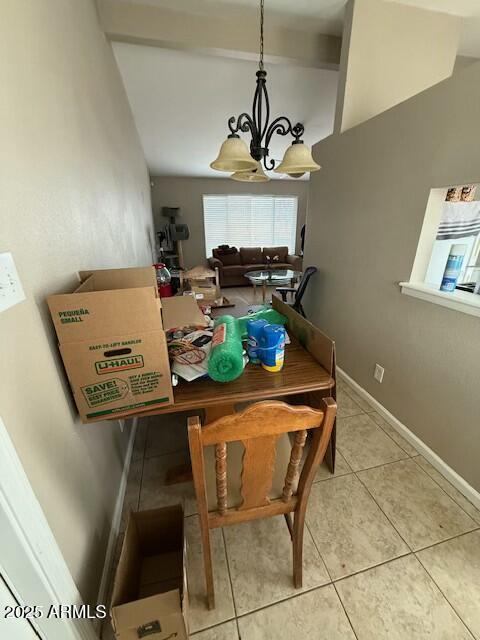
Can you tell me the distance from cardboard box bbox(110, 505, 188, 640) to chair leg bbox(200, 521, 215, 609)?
0.09m

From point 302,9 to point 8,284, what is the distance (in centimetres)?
264

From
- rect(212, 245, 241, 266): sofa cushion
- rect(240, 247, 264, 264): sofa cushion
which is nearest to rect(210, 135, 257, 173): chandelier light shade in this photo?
rect(212, 245, 241, 266): sofa cushion

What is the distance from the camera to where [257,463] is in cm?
80

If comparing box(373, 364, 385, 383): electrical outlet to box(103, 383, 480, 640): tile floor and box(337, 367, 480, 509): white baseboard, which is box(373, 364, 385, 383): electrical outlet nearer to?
box(337, 367, 480, 509): white baseboard

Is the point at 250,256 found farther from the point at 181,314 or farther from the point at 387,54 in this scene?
the point at 181,314

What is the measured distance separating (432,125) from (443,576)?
7.40ft

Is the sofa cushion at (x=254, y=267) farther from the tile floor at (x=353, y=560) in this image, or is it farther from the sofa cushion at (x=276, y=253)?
the tile floor at (x=353, y=560)

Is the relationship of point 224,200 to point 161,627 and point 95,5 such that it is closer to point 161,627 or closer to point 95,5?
point 95,5

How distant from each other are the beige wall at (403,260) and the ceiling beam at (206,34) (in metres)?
0.69

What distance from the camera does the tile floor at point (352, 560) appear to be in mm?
969

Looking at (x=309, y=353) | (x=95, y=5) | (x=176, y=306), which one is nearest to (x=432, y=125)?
(x=309, y=353)

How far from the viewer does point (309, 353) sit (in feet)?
4.35

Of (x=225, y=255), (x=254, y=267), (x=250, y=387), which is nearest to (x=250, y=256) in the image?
(x=254, y=267)

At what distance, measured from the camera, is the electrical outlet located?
1962 millimetres
